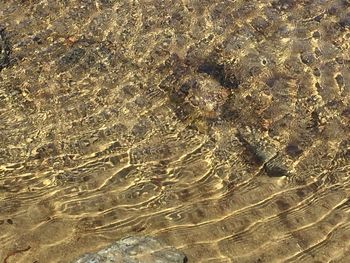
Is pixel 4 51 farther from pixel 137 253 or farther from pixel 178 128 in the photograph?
pixel 137 253

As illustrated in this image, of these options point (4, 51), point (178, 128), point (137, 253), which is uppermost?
point (4, 51)

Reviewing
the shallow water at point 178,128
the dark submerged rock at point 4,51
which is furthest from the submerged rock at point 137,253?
the dark submerged rock at point 4,51

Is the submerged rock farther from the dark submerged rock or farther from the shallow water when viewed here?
the dark submerged rock

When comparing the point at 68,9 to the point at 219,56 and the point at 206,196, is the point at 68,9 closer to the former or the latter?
the point at 219,56

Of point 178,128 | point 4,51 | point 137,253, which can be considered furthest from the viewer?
point 4,51

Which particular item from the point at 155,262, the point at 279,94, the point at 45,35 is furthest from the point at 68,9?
the point at 155,262

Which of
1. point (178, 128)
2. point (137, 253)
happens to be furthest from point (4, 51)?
point (137, 253)
